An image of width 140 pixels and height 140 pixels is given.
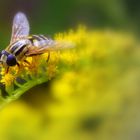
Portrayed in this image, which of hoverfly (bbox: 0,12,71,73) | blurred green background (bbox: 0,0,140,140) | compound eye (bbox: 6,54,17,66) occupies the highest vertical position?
hoverfly (bbox: 0,12,71,73)

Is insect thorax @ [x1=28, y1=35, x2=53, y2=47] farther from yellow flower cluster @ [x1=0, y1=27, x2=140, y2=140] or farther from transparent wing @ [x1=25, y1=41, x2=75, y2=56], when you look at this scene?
yellow flower cluster @ [x1=0, y1=27, x2=140, y2=140]

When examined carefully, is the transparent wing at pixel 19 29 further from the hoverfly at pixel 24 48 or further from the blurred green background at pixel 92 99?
the blurred green background at pixel 92 99

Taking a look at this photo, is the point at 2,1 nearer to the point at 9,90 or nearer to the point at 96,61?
the point at 96,61

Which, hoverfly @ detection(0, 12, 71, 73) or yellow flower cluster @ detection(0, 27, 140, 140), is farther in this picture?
yellow flower cluster @ detection(0, 27, 140, 140)

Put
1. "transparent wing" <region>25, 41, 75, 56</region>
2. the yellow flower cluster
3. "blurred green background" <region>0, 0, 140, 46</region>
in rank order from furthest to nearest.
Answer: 1. "blurred green background" <region>0, 0, 140, 46</region>
2. the yellow flower cluster
3. "transparent wing" <region>25, 41, 75, 56</region>

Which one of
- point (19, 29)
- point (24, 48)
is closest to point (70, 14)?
point (19, 29)

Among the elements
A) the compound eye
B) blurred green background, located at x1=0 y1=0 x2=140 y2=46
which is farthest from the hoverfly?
blurred green background, located at x1=0 y1=0 x2=140 y2=46
